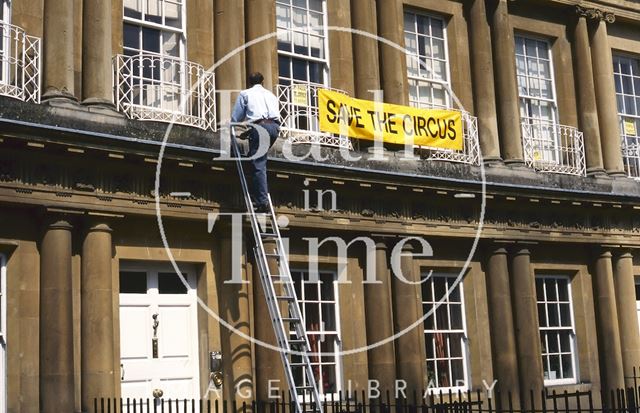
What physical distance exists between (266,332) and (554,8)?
10.2m

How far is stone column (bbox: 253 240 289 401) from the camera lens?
580 inches

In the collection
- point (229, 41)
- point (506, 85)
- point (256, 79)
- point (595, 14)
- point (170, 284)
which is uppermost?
point (595, 14)

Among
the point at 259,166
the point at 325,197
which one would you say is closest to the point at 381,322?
the point at 325,197

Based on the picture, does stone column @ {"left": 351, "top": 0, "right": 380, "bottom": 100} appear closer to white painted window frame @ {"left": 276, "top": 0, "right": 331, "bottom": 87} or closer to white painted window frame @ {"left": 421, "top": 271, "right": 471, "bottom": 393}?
white painted window frame @ {"left": 276, "top": 0, "right": 331, "bottom": 87}

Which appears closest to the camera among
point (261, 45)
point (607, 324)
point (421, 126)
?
point (261, 45)

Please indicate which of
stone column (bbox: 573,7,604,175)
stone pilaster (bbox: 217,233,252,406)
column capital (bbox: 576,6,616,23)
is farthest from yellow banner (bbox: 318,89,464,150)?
column capital (bbox: 576,6,616,23)

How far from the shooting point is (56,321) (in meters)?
12.9

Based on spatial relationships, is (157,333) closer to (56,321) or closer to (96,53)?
(56,321)

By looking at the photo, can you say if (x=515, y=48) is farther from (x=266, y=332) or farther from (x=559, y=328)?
(x=266, y=332)

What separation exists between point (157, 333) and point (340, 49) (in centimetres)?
619

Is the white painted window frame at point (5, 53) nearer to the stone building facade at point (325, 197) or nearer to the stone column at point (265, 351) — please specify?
the stone building facade at point (325, 197)

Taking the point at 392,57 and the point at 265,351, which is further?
the point at 392,57

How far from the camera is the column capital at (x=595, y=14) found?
20.6 meters

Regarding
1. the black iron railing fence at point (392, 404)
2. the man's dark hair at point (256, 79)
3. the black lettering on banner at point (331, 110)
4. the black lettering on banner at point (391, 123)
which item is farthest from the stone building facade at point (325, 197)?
the man's dark hair at point (256, 79)
